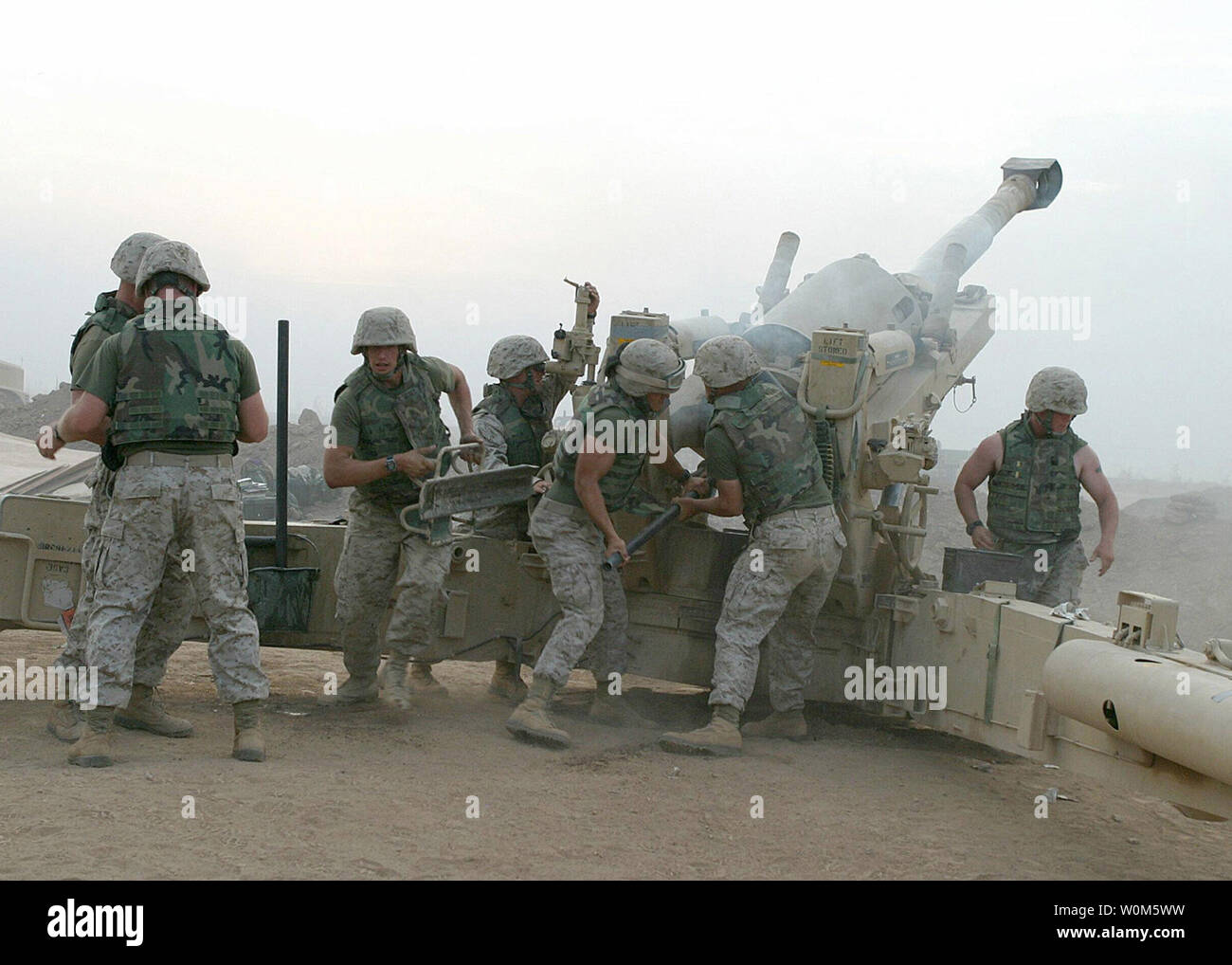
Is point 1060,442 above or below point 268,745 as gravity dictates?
above

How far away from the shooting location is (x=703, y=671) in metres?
6.21

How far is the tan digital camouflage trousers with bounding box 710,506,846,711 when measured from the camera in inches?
223

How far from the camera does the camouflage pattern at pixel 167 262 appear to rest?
15.5 ft

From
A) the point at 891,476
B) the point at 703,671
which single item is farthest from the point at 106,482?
the point at 891,476

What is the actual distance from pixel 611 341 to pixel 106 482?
235 cm

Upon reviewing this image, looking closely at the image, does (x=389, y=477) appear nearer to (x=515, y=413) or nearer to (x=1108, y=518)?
(x=515, y=413)

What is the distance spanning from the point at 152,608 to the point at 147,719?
0.50 m

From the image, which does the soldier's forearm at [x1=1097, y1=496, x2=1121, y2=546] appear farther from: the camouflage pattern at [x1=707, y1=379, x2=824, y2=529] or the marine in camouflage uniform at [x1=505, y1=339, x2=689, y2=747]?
the marine in camouflage uniform at [x1=505, y1=339, x2=689, y2=747]

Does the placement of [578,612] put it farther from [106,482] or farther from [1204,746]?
[1204,746]

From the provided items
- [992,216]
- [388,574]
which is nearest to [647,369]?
[388,574]

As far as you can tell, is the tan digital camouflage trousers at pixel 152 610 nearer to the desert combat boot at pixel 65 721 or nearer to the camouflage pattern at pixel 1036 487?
the desert combat boot at pixel 65 721

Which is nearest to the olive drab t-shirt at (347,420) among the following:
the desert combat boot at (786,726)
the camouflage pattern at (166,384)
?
the camouflage pattern at (166,384)
